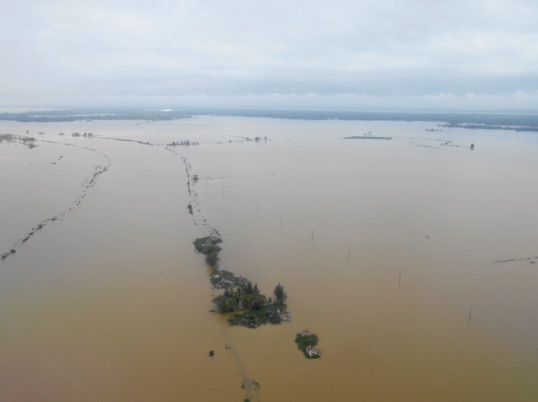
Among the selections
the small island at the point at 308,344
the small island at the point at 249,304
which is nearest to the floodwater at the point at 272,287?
the small island at the point at 308,344

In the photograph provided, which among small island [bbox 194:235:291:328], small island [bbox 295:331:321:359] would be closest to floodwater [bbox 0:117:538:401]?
Answer: small island [bbox 295:331:321:359]

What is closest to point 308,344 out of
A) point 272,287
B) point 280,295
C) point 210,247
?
point 280,295

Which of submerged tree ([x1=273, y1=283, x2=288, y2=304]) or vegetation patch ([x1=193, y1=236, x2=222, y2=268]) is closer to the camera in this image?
submerged tree ([x1=273, y1=283, x2=288, y2=304])

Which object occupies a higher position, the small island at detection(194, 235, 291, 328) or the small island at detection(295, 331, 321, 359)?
the small island at detection(194, 235, 291, 328)

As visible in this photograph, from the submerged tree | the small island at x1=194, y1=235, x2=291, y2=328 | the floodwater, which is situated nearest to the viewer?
the floodwater

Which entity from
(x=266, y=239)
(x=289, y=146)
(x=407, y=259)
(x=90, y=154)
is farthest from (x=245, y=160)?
(x=407, y=259)

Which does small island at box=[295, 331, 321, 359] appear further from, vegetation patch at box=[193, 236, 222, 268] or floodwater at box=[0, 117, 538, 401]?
vegetation patch at box=[193, 236, 222, 268]
